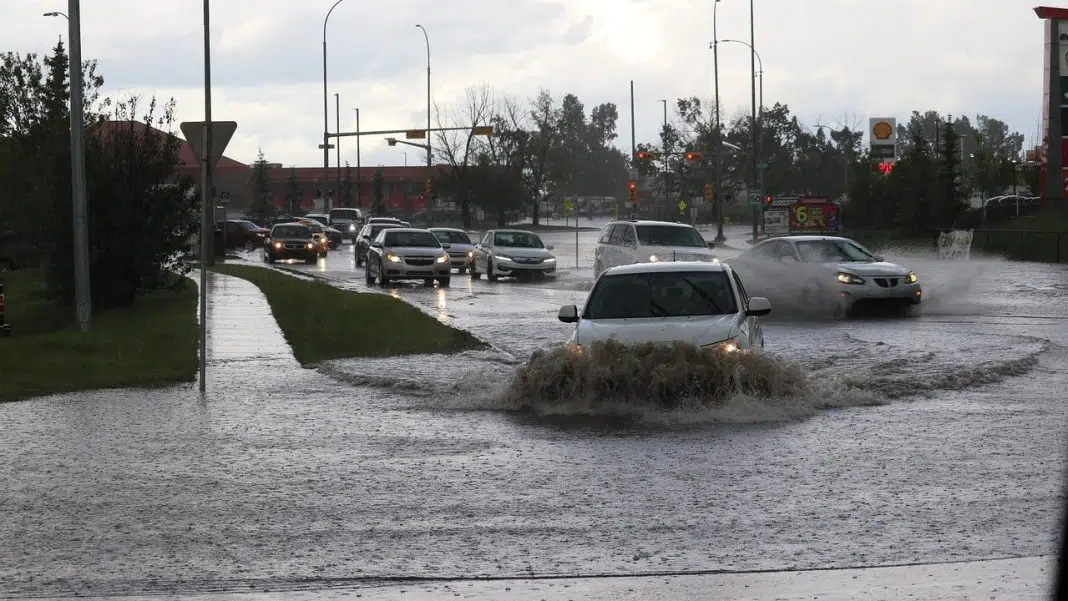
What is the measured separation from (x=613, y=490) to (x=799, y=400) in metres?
4.74

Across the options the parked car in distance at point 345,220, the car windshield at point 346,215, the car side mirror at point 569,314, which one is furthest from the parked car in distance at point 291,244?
the car side mirror at point 569,314

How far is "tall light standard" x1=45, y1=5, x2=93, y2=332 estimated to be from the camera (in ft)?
74.8

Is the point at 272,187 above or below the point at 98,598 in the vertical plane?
above

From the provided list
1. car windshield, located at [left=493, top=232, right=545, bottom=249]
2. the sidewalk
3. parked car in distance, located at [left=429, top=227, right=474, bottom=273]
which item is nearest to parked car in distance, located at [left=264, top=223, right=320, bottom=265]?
parked car in distance, located at [left=429, top=227, right=474, bottom=273]

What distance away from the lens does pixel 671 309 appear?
1506 centimetres

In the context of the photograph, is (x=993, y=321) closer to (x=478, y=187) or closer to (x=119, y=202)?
(x=119, y=202)

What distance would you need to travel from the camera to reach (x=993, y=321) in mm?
25734

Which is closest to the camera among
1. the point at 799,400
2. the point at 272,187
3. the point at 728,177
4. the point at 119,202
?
the point at 799,400

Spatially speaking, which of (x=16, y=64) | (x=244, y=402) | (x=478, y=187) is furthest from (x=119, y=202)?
(x=478, y=187)

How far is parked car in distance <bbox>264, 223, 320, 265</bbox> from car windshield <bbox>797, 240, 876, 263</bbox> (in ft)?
106

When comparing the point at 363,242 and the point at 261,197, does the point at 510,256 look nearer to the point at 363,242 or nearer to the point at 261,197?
the point at 363,242

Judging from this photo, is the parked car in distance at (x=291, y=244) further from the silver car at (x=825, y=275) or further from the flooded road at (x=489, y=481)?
the flooded road at (x=489, y=481)

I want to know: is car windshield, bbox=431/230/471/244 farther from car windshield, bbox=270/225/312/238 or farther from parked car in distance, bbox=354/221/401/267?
car windshield, bbox=270/225/312/238

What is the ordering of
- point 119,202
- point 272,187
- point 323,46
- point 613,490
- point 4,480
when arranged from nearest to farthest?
point 613,490 < point 4,480 < point 119,202 < point 323,46 < point 272,187
